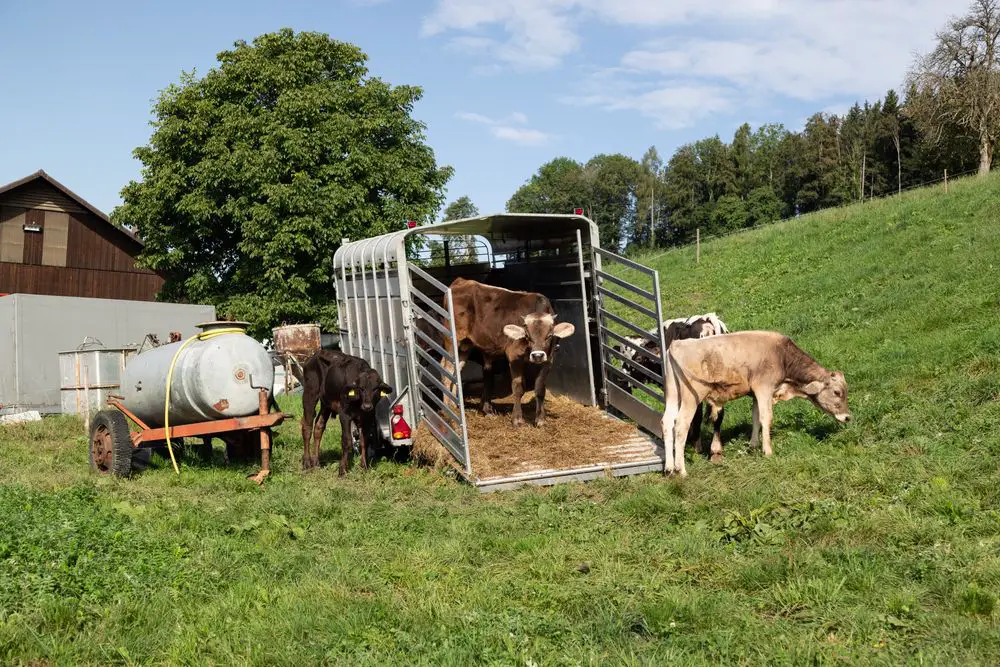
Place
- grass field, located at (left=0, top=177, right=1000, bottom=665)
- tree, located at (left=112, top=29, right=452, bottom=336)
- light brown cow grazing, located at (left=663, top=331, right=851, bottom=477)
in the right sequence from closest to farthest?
grass field, located at (left=0, top=177, right=1000, bottom=665), light brown cow grazing, located at (left=663, top=331, right=851, bottom=477), tree, located at (left=112, top=29, right=452, bottom=336)

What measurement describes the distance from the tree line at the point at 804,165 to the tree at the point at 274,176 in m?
27.8

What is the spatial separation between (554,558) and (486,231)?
23.5ft

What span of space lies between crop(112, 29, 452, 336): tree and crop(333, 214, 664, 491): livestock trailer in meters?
14.7

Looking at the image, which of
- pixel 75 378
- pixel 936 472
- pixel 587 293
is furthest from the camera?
pixel 75 378

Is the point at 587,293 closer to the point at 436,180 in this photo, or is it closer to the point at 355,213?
the point at 355,213

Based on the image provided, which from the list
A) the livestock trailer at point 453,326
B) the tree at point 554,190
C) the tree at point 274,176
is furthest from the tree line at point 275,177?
the tree at point 554,190

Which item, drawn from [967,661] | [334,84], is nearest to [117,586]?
[967,661]

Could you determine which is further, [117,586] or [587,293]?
[587,293]

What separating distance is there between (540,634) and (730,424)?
826cm

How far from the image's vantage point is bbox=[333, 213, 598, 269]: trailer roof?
11.6 metres

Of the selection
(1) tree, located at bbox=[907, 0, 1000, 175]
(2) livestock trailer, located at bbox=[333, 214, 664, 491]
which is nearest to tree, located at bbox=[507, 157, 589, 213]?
(1) tree, located at bbox=[907, 0, 1000, 175]

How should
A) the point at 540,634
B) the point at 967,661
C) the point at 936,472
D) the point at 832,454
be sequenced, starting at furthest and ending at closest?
the point at 832,454, the point at 936,472, the point at 540,634, the point at 967,661

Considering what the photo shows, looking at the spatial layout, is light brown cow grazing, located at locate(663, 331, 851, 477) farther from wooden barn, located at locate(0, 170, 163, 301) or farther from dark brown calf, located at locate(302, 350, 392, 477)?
wooden barn, located at locate(0, 170, 163, 301)

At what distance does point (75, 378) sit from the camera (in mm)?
19078
